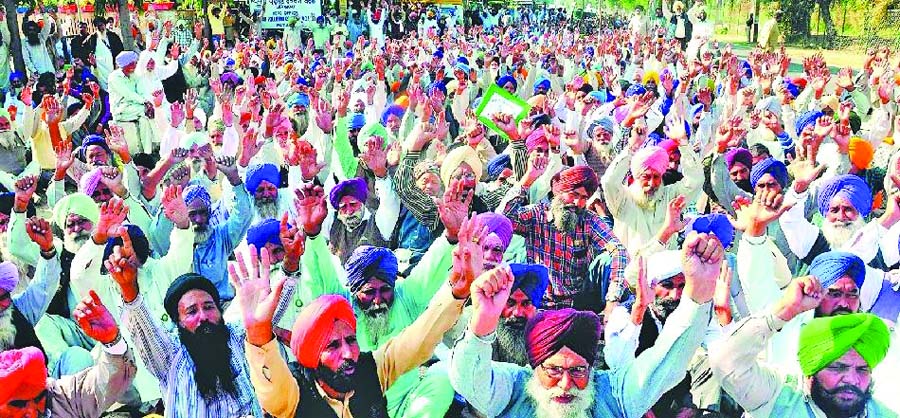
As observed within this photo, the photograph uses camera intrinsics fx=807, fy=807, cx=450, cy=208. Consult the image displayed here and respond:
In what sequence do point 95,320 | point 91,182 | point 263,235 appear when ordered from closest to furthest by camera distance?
point 95,320 < point 263,235 < point 91,182

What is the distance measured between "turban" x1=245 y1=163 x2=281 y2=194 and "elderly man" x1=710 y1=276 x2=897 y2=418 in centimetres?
299

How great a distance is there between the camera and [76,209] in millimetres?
3949

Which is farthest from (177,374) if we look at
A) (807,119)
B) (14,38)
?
(14,38)

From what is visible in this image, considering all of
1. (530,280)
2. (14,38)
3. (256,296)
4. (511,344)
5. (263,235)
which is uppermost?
(14,38)

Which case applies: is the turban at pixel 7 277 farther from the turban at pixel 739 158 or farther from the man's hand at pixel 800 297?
the turban at pixel 739 158

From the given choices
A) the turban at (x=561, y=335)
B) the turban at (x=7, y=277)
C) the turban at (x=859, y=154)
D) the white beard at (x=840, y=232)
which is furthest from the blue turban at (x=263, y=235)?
the turban at (x=859, y=154)

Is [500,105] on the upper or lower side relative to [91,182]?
upper

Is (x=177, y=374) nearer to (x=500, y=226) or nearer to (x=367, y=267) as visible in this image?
(x=367, y=267)

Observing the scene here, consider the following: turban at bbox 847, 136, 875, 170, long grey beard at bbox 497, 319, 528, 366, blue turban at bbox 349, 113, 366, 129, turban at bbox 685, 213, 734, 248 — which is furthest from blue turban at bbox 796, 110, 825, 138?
long grey beard at bbox 497, 319, 528, 366

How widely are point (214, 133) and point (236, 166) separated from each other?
1511mm

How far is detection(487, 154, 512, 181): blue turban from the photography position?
5.38 m

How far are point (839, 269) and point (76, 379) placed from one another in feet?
8.77

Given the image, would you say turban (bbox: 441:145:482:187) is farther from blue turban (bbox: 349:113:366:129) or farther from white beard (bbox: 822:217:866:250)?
white beard (bbox: 822:217:866:250)

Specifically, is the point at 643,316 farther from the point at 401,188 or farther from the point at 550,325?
the point at 401,188
